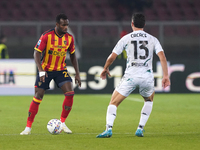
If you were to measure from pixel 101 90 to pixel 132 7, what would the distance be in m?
5.69

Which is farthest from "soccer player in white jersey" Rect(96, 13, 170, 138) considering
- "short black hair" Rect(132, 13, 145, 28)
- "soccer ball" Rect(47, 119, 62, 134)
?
"soccer ball" Rect(47, 119, 62, 134)

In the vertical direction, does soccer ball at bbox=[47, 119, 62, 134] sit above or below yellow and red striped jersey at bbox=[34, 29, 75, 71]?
below

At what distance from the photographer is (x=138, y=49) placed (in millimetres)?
6223

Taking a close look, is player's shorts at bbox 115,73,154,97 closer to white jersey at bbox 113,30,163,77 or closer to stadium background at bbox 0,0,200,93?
white jersey at bbox 113,30,163,77

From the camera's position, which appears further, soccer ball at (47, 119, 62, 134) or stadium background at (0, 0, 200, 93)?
stadium background at (0, 0, 200, 93)

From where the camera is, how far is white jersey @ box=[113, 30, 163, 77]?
20.4ft

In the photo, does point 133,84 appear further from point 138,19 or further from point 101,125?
point 101,125

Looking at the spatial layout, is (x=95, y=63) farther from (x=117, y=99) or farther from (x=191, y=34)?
(x=117, y=99)

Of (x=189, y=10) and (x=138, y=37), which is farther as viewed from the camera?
(x=189, y=10)

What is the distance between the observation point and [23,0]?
21000 mm

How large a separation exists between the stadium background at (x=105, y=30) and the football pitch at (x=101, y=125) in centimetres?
139

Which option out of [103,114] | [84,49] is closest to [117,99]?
[103,114]

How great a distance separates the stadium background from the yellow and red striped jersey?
7685 millimetres

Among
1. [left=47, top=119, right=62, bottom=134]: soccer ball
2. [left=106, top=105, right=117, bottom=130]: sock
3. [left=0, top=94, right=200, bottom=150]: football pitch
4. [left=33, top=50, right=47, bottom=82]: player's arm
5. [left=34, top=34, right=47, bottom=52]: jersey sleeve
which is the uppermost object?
[left=34, top=34, right=47, bottom=52]: jersey sleeve
